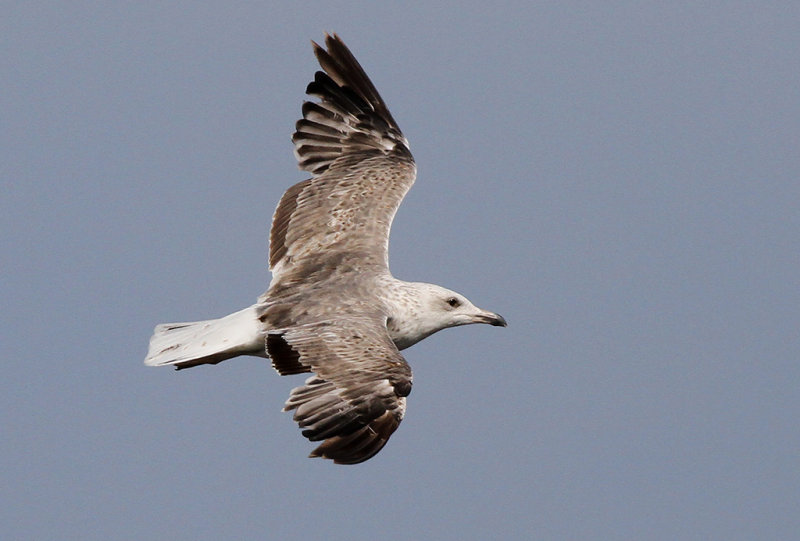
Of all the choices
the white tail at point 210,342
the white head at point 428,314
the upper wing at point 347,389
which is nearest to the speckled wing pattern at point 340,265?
the upper wing at point 347,389

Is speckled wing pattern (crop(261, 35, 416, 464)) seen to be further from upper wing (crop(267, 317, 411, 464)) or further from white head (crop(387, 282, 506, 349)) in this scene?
white head (crop(387, 282, 506, 349))

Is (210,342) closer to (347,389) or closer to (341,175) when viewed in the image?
(347,389)

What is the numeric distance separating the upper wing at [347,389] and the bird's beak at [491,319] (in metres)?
1.76

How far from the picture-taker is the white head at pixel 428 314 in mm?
12836

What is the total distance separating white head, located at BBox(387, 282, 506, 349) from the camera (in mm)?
12836

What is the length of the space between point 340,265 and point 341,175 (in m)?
1.54

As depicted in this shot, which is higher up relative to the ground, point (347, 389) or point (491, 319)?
point (491, 319)

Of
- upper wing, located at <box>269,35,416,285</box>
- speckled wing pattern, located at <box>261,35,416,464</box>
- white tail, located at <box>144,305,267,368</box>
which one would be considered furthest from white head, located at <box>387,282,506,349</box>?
white tail, located at <box>144,305,267,368</box>

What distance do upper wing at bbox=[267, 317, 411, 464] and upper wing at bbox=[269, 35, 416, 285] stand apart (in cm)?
187

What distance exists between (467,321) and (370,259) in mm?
1173

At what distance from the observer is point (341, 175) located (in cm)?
1462

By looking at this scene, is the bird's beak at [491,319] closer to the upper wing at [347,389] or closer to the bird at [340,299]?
the bird at [340,299]

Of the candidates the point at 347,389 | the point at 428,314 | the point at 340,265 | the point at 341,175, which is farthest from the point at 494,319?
the point at 347,389

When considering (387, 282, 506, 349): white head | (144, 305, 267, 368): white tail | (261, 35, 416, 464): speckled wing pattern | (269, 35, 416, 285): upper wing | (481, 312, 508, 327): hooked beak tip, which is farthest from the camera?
(269, 35, 416, 285): upper wing
